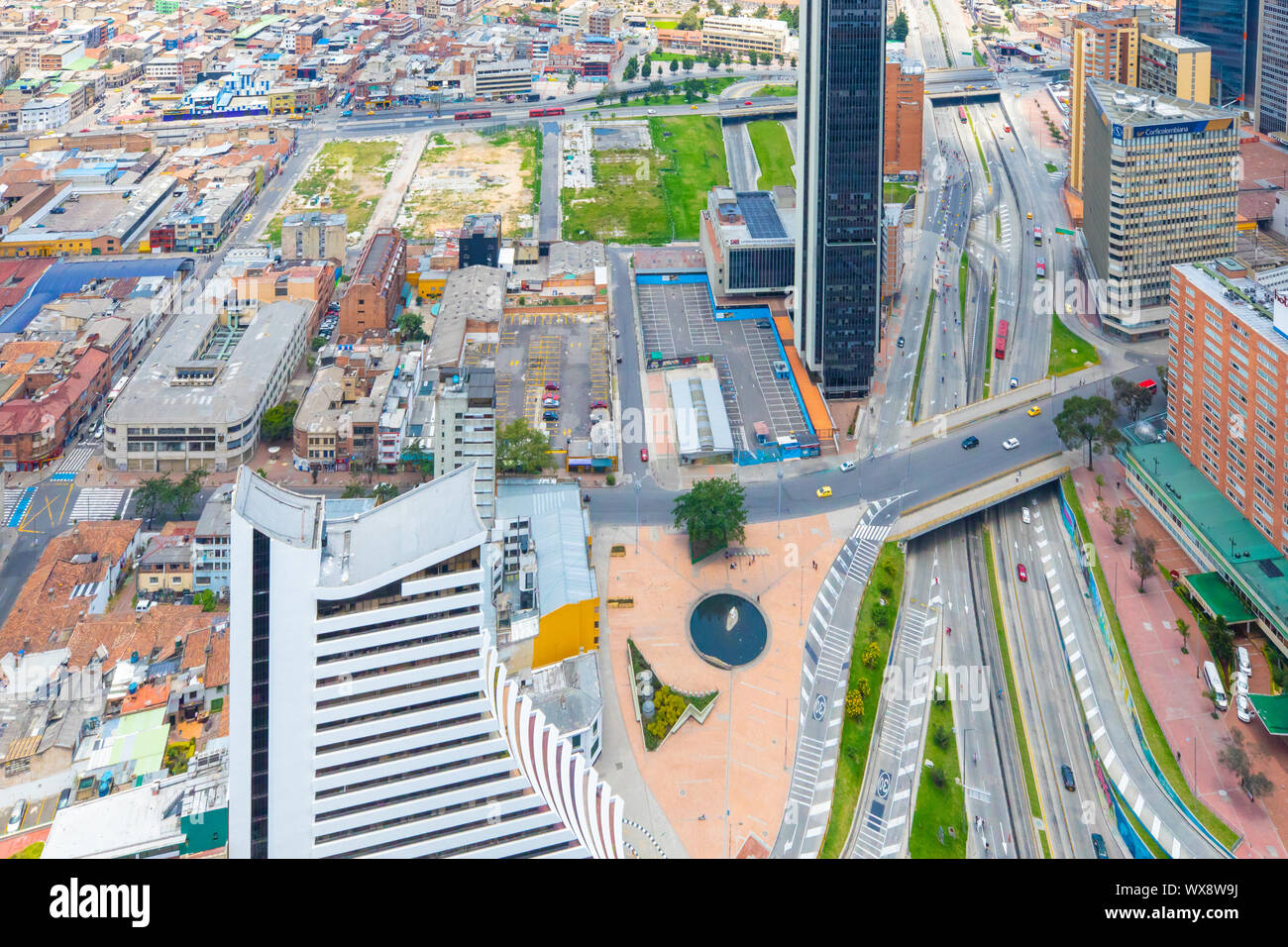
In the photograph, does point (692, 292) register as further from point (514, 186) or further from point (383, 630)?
point (383, 630)

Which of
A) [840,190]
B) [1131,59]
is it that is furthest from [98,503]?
[1131,59]

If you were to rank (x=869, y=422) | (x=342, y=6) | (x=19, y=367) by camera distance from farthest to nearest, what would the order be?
(x=342, y=6), (x=19, y=367), (x=869, y=422)

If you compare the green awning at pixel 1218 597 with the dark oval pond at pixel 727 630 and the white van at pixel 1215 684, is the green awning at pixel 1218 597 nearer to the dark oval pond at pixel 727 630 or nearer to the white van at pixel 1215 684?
the white van at pixel 1215 684

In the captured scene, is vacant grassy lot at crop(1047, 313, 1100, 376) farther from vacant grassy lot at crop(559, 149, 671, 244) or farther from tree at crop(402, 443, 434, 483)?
tree at crop(402, 443, 434, 483)

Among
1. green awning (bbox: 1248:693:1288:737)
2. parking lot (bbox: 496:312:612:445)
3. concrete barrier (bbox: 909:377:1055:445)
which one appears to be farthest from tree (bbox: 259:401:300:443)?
green awning (bbox: 1248:693:1288:737)

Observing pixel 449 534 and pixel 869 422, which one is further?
pixel 869 422

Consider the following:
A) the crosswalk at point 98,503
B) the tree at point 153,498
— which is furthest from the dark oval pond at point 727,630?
the crosswalk at point 98,503

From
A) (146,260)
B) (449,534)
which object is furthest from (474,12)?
(449,534)
